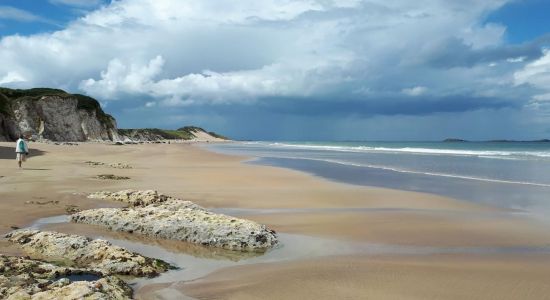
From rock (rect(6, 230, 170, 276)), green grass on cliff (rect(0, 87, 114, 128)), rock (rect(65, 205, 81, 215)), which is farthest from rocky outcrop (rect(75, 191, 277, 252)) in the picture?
→ green grass on cliff (rect(0, 87, 114, 128))

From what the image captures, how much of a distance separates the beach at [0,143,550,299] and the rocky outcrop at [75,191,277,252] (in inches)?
14.4

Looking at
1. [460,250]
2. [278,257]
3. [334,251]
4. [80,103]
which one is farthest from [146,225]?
[80,103]

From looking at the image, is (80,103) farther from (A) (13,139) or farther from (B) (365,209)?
(B) (365,209)

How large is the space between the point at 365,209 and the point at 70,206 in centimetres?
797

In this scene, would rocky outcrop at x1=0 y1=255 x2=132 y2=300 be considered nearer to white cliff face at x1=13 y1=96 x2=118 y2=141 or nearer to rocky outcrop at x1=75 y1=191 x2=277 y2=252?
rocky outcrop at x1=75 y1=191 x2=277 y2=252

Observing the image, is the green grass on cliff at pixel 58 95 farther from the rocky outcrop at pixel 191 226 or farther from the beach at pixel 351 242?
the rocky outcrop at pixel 191 226

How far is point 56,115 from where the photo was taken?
82188mm

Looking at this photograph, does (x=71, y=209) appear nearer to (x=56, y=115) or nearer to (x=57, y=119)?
(x=57, y=119)

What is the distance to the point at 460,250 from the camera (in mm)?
8727

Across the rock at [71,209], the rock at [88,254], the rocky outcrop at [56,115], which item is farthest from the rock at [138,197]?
the rocky outcrop at [56,115]

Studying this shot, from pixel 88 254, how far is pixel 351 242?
4.78m

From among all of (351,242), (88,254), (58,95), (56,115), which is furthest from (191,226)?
(58,95)

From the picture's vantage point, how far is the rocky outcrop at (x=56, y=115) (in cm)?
7588

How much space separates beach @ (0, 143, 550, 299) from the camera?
6344 millimetres
